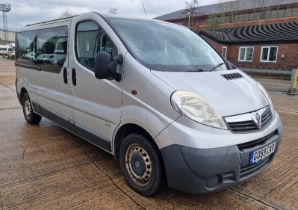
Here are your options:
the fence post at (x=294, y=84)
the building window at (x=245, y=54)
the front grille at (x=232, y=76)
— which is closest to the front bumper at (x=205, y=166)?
the front grille at (x=232, y=76)

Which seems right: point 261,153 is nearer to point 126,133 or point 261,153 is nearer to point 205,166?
point 205,166

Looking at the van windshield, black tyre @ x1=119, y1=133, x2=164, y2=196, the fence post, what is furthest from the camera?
the fence post

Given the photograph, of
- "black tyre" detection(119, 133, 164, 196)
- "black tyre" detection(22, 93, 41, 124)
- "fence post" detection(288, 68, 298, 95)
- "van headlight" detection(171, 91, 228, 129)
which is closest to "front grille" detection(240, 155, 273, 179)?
"van headlight" detection(171, 91, 228, 129)

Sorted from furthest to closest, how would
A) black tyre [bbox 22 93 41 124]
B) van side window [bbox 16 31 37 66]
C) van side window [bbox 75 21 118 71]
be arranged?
black tyre [bbox 22 93 41 124], van side window [bbox 16 31 37 66], van side window [bbox 75 21 118 71]

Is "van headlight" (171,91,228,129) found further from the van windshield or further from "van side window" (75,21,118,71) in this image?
"van side window" (75,21,118,71)

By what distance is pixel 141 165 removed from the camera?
10.2ft

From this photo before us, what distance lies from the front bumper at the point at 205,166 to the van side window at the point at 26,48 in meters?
3.71

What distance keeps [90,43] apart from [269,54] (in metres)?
24.6

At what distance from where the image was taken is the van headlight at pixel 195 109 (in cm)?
264

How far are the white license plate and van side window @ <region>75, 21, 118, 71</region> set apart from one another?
1.78 meters

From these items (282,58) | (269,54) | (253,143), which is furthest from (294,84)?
(269,54)

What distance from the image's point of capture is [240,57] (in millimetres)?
27812

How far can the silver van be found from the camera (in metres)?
Answer: 2.63

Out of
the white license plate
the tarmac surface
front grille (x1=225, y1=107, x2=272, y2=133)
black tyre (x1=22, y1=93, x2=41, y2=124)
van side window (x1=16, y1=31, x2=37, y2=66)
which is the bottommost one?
the tarmac surface
